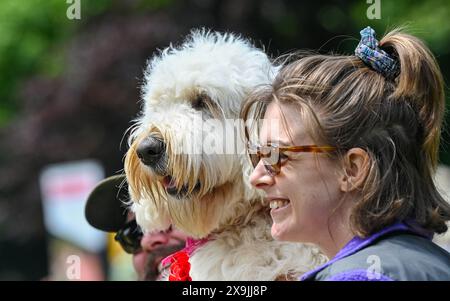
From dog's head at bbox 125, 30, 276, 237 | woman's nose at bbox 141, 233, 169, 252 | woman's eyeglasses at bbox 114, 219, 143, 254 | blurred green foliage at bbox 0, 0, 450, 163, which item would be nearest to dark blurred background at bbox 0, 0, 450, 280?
blurred green foliage at bbox 0, 0, 450, 163

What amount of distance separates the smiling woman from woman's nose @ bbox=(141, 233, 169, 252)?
4.78 ft

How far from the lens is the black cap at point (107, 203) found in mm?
3881

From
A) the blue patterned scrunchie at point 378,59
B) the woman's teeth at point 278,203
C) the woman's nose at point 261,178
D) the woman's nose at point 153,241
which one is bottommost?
the woman's nose at point 153,241

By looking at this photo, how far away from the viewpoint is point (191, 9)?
35.3ft

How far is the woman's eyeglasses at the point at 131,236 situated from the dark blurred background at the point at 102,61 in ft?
18.6

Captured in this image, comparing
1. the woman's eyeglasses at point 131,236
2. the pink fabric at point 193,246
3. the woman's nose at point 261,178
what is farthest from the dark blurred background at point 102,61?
the woman's nose at point 261,178

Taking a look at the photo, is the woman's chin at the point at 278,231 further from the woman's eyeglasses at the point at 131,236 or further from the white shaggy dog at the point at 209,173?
the woman's eyeglasses at the point at 131,236

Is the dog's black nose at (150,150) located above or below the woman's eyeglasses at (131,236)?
above

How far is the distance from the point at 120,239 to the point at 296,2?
24.6ft

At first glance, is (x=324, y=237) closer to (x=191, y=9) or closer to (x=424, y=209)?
(x=424, y=209)

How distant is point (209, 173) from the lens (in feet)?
11.1

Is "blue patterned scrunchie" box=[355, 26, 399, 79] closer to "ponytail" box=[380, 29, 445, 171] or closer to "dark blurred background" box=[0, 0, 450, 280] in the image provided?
"ponytail" box=[380, 29, 445, 171]

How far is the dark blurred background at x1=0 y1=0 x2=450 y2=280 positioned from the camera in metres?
10.4
